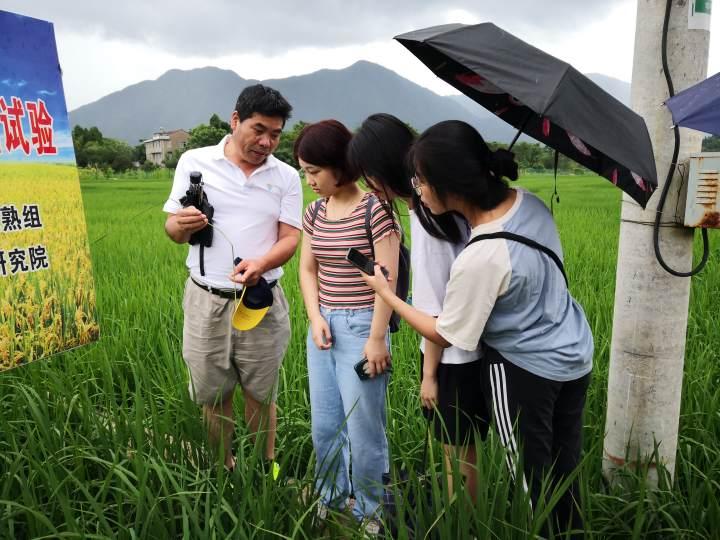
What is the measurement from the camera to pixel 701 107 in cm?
127

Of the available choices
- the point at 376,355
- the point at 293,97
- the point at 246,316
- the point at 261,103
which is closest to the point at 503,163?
the point at 376,355

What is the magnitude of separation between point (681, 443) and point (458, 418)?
3.64ft

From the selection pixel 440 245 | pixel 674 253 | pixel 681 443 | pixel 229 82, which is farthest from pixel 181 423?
pixel 229 82

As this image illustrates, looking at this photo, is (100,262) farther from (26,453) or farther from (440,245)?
(440,245)

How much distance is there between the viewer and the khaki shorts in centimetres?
203

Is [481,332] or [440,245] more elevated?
[440,245]

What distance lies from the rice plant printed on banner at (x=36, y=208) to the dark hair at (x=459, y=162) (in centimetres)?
117

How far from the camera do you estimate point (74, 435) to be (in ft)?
6.21

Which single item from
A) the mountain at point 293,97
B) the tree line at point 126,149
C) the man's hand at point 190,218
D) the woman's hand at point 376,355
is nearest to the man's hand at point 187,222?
the man's hand at point 190,218

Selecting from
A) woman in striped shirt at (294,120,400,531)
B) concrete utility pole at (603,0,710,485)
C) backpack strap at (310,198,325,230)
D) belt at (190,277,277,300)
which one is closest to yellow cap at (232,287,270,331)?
belt at (190,277,277,300)

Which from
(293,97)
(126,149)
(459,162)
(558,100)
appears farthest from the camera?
(293,97)

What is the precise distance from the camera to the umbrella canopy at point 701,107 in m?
1.25

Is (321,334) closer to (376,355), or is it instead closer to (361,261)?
(376,355)

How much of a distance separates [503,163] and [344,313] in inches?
28.1
